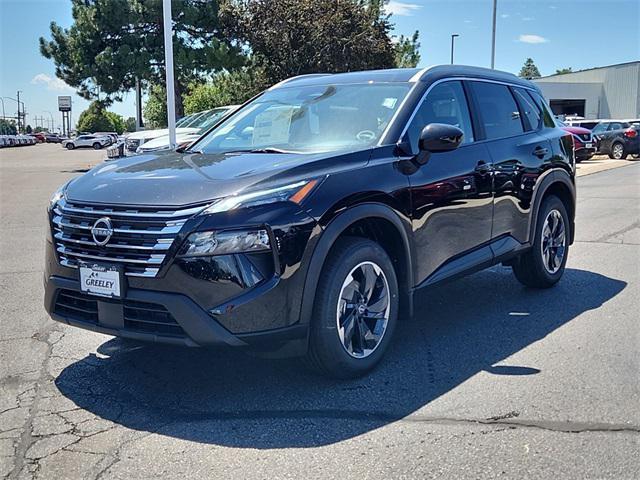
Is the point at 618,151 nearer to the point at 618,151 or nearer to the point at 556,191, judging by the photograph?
the point at 618,151

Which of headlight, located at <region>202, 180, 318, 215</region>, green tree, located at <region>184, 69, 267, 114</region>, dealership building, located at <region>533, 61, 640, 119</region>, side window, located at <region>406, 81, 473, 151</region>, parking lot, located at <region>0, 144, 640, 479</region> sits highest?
dealership building, located at <region>533, 61, 640, 119</region>

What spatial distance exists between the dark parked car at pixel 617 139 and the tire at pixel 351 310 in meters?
28.0

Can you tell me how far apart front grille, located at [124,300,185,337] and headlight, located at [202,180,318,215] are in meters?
0.58

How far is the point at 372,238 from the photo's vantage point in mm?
4383

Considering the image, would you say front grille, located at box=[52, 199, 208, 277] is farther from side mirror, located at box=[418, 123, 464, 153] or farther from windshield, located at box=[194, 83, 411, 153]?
side mirror, located at box=[418, 123, 464, 153]

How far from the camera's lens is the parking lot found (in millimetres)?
3160

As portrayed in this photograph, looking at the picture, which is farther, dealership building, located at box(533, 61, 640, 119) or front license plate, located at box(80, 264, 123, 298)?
dealership building, located at box(533, 61, 640, 119)

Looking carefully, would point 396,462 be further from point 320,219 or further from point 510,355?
point 510,355

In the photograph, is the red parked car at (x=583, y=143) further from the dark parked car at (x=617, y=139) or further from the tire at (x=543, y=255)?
the tire at (x=543, y=255)

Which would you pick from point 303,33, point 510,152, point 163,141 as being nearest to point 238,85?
point 303,33

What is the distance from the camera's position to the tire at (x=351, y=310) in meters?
3.82

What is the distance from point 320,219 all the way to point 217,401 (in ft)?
3.87

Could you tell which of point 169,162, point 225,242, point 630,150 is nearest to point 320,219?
point 225,242

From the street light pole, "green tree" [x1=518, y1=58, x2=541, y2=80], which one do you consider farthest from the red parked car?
"green tree" [x1=518, y1=58, x2=541, y2=80]
